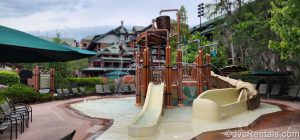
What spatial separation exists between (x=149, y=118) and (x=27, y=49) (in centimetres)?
591

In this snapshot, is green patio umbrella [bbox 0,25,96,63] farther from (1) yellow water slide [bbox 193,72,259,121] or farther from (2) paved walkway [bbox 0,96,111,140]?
(1) yellow water slide [bbox 193,72,259,121]

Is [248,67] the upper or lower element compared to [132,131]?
upper

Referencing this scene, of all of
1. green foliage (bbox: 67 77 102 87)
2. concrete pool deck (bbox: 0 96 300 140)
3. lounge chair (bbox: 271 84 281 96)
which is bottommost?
concrete pool deck (bbox: 0 96 300 140)

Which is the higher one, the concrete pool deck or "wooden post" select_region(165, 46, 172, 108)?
"wooden post" select_region(165, 46, 172, 108)

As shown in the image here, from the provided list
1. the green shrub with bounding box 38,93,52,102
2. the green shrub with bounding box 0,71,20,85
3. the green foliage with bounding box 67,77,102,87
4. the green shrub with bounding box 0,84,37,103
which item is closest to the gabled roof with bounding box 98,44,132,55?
the green foliage with bounding box 67,77,102,87

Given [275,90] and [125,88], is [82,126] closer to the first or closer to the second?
[275,90]

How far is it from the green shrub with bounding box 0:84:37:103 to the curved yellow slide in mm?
8627

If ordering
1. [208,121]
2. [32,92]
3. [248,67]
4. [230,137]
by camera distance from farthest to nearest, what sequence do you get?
[248,67] < [32,92] < [208,121] < [230,137]

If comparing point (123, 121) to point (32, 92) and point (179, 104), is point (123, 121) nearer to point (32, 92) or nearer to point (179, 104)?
A: point (179, 104)

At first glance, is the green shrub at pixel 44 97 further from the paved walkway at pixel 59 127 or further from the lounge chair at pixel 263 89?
the lounge chair at pixel 263 89

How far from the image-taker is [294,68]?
21.3m

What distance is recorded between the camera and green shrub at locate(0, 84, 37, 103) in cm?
1703

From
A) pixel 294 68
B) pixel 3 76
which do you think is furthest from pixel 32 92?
pixel 294 68

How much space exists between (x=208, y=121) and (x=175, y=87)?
5017mm
